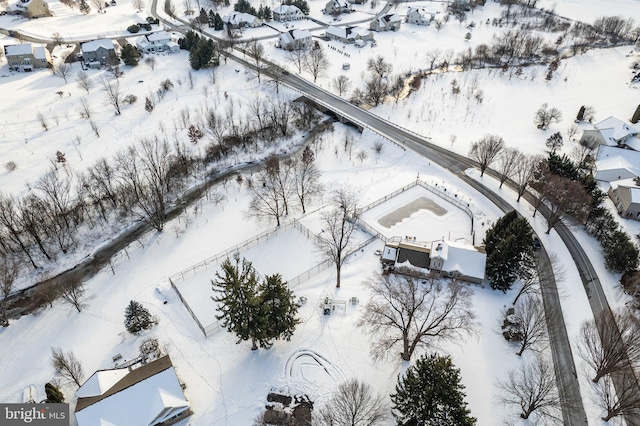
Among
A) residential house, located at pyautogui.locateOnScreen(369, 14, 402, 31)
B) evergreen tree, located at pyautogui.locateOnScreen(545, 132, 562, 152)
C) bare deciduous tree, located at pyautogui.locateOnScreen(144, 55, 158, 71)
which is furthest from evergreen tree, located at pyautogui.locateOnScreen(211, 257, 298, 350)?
residential house, located at pyautogui.locateOnScreen(369, 14, 402, 31)

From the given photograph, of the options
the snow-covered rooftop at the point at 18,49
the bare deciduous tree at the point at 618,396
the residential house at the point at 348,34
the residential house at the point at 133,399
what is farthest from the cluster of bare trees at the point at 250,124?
the bare deciduous tree at the point at 618,396

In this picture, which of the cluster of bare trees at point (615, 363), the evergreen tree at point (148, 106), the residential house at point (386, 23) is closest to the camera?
the cluster of bare trees at point (615, 363)

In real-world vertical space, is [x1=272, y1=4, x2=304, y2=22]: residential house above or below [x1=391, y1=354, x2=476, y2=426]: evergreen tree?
above

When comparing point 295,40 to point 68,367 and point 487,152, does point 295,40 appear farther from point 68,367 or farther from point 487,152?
point 68,367

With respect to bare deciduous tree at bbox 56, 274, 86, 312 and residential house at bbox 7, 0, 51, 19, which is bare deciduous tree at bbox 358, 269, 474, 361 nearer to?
bare deciduous tree at bbox 56, 274, 86, 312

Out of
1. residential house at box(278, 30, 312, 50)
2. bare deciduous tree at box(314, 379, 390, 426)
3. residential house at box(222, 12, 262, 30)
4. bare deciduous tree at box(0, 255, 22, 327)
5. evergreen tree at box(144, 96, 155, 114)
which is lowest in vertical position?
bare deciduous tree at box(0, 255, 22, 327)

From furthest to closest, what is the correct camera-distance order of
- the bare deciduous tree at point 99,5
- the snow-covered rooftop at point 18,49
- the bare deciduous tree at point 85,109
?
the bare deciduous tree at point 99,5 → the snow-covered rooftop at point 18,49 → the bare deciduous tree at point 85,109

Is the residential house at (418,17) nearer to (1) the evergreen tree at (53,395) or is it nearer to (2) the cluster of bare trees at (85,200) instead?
(2) the cluster of bare trees at (85,200)
